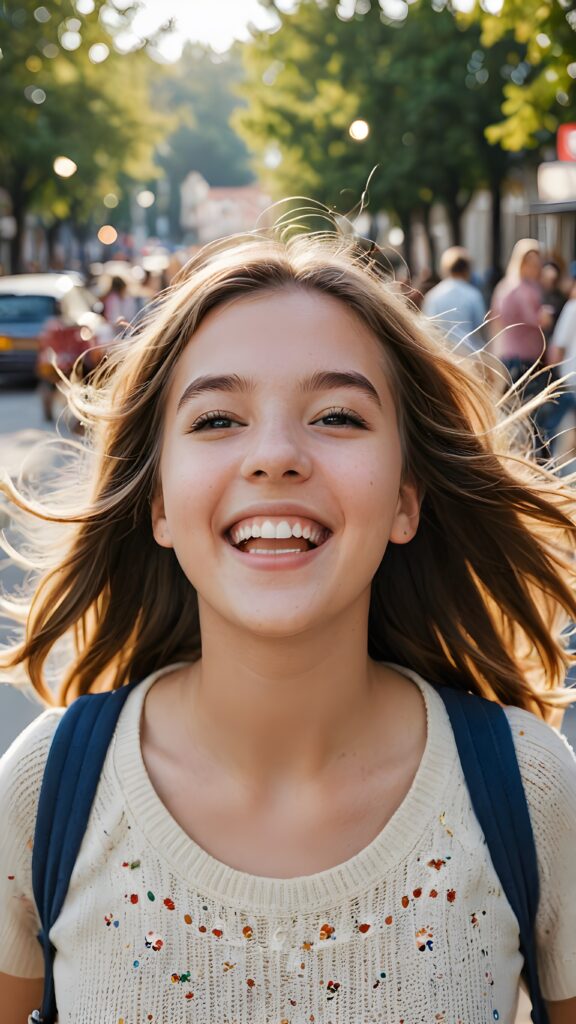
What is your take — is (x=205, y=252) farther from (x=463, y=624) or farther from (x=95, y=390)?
(x=463, y=624)

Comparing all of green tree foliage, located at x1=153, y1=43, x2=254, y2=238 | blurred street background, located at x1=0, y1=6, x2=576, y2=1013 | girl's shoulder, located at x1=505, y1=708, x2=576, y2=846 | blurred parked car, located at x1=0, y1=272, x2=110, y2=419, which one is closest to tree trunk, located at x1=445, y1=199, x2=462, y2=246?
blurred street background, located at x1=0, y1=6, x2=576, y2=1013

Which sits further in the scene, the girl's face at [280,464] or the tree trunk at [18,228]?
the tree trunk at [18,228]

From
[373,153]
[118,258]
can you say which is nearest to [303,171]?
[373,153]

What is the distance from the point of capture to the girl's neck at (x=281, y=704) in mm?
2137

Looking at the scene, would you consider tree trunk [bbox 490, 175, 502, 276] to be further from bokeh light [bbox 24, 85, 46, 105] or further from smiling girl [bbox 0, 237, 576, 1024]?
smiling girl [bbox 0, 237, 576, 1024]

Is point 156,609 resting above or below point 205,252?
below

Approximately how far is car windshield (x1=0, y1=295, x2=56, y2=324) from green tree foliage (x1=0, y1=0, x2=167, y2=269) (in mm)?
7878

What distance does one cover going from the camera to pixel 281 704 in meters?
2.15

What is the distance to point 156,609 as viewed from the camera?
8.22 ft

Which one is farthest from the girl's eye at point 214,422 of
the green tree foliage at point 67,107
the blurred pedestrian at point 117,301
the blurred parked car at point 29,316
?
the green tree foliage at point 67,107

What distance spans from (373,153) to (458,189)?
270 centimetres

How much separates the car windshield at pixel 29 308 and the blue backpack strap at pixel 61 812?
20225 mm

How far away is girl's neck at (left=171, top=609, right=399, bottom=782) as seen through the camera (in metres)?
2.14

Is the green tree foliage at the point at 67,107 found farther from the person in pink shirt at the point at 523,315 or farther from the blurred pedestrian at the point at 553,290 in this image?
the person in pink shirt at the point at 523,315
